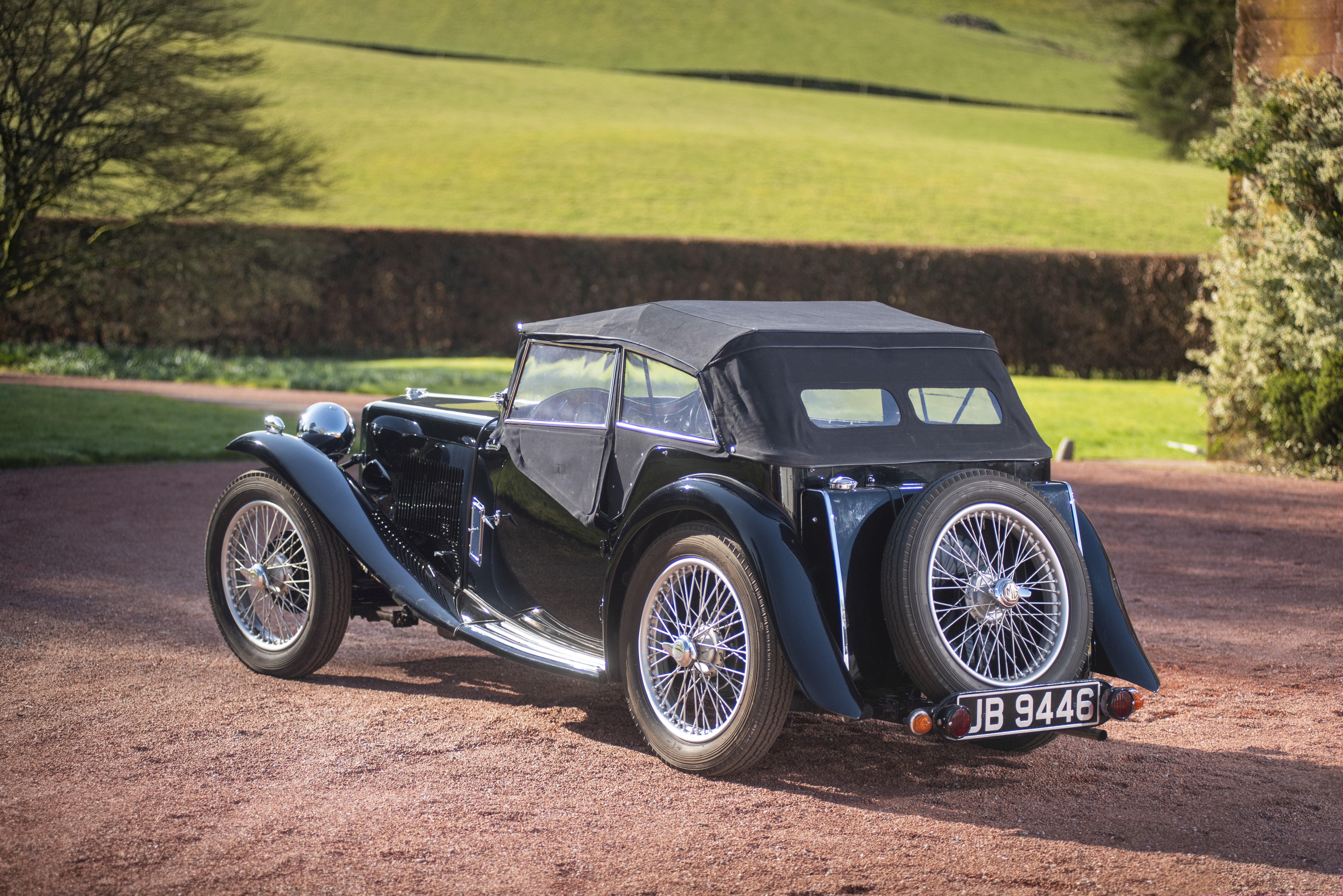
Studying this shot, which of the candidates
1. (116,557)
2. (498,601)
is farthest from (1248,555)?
(116,557)

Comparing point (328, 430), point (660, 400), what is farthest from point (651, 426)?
point (328, 430)

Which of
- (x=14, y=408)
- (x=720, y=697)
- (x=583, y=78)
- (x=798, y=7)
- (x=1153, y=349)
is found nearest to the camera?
(x=720, y=697)

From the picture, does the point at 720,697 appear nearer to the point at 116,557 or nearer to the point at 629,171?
the point at 116,557

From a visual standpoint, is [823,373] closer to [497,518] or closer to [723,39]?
[497,518]

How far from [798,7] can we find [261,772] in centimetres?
7723

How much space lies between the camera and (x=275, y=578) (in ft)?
17.8

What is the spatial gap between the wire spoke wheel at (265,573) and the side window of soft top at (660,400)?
1.61 metres

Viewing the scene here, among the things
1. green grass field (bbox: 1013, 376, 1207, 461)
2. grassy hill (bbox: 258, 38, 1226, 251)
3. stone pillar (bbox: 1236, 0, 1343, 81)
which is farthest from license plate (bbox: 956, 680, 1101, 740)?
grassy hill (bbox: 258, 38, 1226, 251)

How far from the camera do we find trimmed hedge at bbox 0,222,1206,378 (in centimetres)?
2205

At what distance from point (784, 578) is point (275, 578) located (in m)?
2.58

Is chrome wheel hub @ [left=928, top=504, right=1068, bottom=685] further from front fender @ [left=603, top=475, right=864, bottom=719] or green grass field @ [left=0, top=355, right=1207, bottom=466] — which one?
green grass field @ [left=0, top=355, right=1207, bottom=466]

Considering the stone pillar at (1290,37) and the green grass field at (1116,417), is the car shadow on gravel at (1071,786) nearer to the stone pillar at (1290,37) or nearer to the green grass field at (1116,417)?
the green grass field at (1116,417)

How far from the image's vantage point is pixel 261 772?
420cm

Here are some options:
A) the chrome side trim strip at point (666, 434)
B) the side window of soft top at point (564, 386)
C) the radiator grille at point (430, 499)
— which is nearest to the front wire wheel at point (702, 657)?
the chrome side trim strip at point (666, 434)
